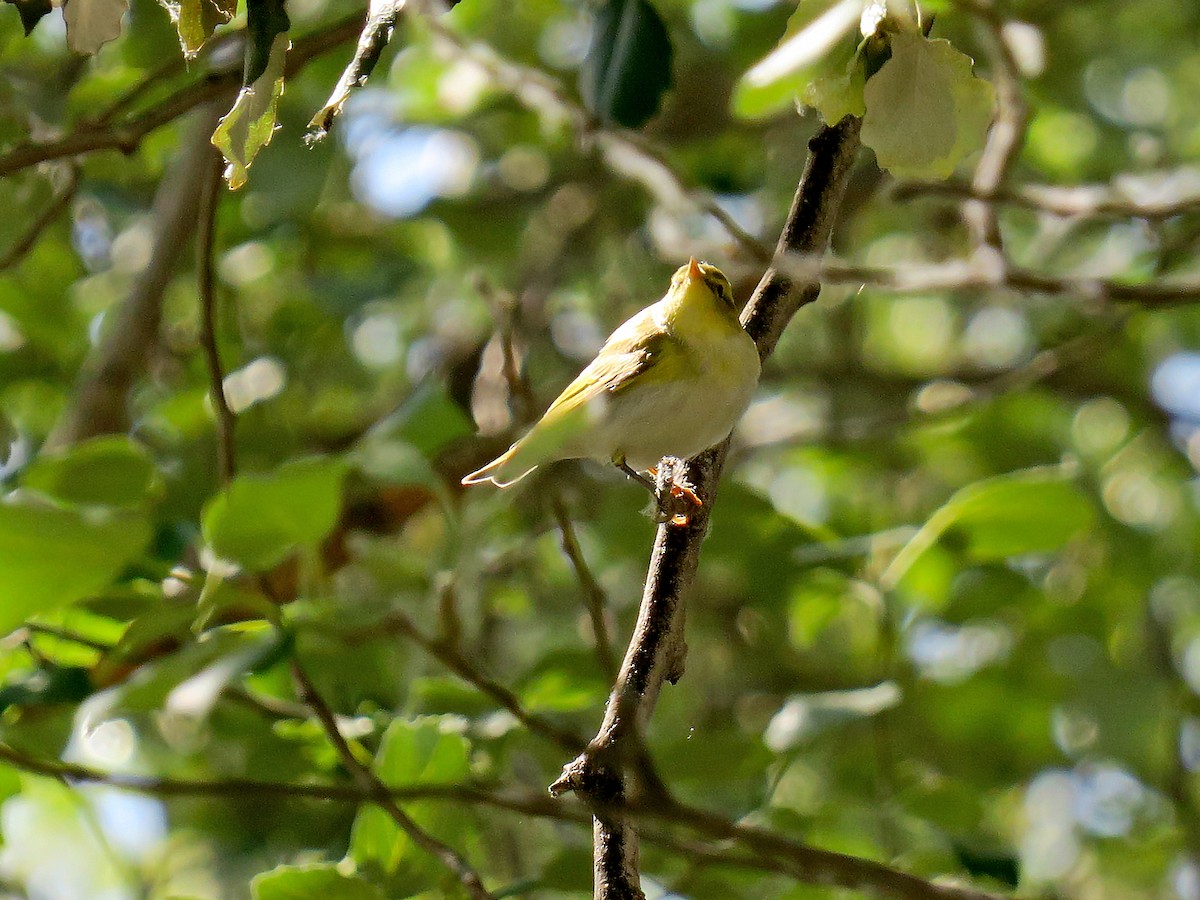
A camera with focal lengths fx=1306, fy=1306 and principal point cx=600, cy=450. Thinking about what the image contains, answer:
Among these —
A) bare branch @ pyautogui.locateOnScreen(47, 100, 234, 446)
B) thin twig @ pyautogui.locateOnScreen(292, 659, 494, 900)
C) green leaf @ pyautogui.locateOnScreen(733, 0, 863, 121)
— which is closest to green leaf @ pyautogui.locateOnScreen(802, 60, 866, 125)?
green leaf @ pyautogui.locateOnScreen(733, 0, 863, 121)

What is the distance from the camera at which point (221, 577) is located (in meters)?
1.27

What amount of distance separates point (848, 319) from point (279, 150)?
6.68 ft

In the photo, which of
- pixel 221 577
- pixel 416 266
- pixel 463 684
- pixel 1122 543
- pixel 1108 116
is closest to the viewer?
pixel 221 577

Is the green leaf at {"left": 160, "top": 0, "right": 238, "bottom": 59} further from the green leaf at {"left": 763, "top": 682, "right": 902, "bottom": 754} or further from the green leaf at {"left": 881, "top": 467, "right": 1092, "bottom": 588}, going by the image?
the green leaf at {"left": 881, "top": 467, "right": 1092, "bottom": 588}

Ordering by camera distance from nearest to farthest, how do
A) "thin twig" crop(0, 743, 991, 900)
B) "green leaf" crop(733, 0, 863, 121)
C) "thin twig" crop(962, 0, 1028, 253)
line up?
"thin twig" crop(0, 743, 991, 900), "green leaf" crop(733, 0, 863, 121), "thin twig" crop(962, 0, 1028, 253)

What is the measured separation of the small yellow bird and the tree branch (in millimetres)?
51

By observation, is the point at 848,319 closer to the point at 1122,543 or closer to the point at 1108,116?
the point at 1108,116

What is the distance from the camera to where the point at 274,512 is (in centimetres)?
126

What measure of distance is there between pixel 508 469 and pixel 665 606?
8.8 inches

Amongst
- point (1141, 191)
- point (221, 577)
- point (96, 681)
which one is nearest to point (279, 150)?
point (96, 681)

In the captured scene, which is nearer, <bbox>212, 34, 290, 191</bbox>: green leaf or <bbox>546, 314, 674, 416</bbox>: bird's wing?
<bbox>212, 34, 290, 191</bbox>: green leaf

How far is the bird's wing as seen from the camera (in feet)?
5.17

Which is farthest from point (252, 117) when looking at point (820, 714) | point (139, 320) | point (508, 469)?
point (139, 320)

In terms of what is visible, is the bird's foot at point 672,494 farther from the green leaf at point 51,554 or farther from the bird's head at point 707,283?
the green leaf at point 51,554
